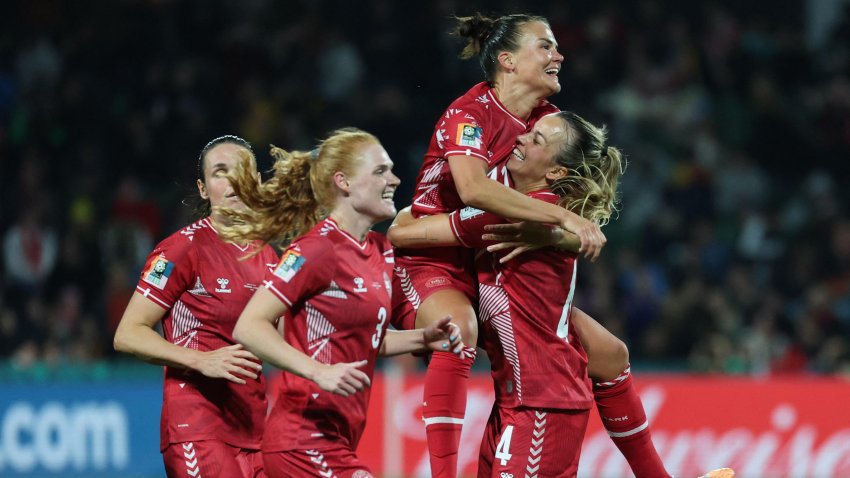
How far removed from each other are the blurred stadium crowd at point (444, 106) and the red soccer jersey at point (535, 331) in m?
5.97

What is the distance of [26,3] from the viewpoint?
41.6 ft

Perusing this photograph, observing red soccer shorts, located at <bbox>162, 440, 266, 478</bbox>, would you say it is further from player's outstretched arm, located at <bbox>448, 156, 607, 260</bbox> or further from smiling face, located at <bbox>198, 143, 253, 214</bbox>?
player's outstretched arm, located at <bbox>448, 156, 607, 260</bbox>

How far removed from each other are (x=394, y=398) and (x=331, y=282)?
5492 mm

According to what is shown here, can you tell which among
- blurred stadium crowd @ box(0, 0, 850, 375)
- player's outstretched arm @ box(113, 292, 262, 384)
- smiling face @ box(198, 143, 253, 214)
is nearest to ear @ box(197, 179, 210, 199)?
smiling face @ box(198, 143, 253, 214)

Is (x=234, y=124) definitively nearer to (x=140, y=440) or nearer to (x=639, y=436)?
(x=140, y=440)

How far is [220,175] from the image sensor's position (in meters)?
4.98

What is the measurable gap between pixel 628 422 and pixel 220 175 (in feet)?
6.36

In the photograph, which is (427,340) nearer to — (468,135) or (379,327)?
(379,327)

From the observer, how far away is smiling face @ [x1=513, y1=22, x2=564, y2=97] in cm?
Result: 501

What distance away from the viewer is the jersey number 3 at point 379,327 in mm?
4312

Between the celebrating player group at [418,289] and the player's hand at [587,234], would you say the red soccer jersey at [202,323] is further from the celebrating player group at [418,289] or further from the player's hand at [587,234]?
the player's hand at [587,234]

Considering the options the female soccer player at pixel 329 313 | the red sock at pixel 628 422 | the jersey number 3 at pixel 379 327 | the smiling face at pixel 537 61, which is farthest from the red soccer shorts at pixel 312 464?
the smiling face at pixel 537 61

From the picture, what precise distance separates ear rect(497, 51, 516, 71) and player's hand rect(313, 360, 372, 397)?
162cm

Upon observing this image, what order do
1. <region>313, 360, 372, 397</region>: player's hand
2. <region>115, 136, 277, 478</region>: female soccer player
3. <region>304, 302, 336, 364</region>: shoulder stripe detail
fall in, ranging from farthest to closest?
<region>115, 136, 277, 478</region>: female soccer player < <region>304, 302, 336, 364</region>: shoulder stripe detail < <region>313, 360, 372, 397</region>: player's hand
